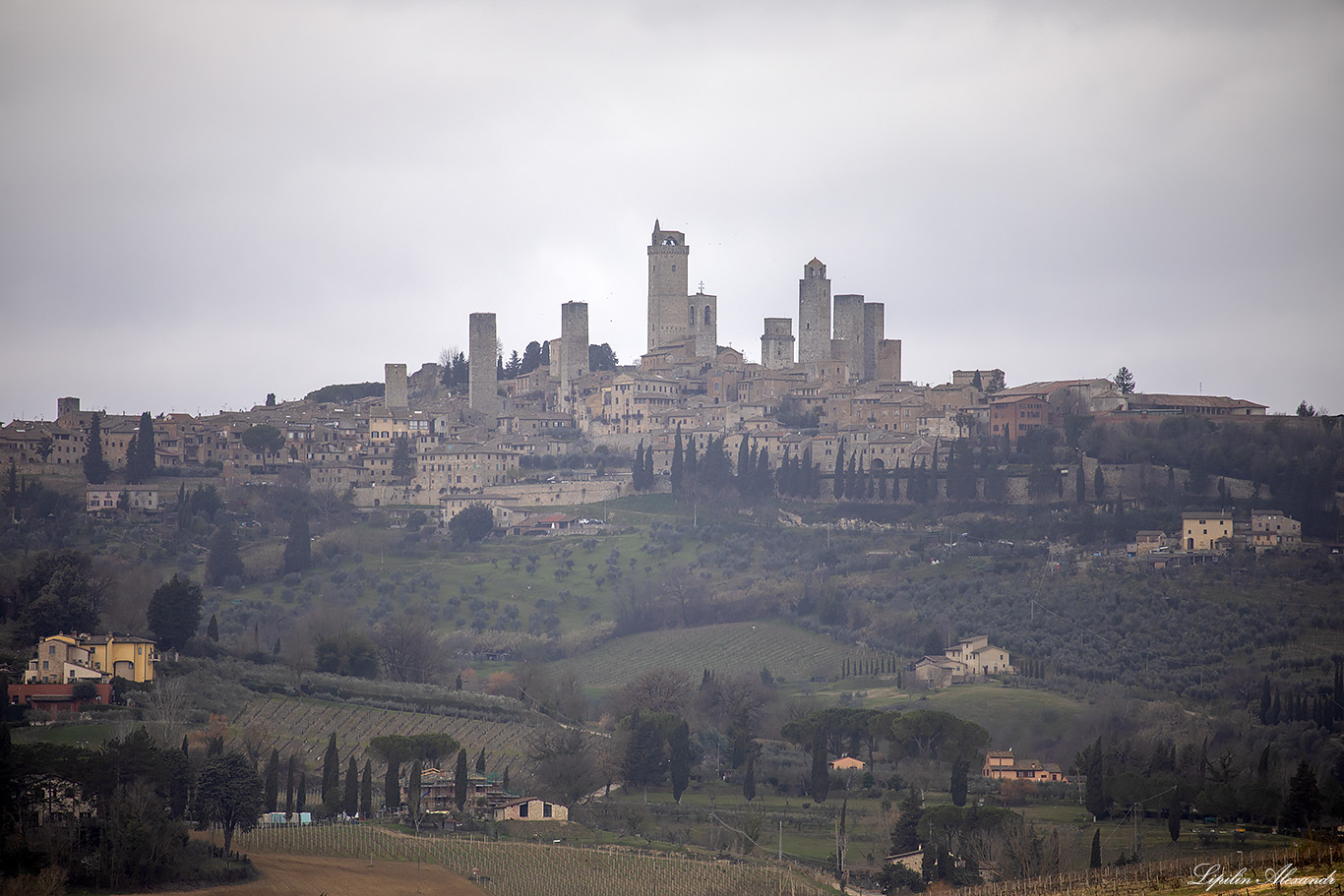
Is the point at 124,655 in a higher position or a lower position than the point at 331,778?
higher

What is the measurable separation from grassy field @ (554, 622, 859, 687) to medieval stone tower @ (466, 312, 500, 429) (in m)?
23.2

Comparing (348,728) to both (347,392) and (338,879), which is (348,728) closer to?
(338,879)

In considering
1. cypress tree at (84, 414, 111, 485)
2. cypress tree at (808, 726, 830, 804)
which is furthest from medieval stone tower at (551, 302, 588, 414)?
cypress tree at (808, 726, 830, 804)

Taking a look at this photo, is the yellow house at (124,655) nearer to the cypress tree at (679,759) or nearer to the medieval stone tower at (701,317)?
the cypress tree at (679,759)

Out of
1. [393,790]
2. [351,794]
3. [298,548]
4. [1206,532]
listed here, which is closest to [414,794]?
[393,790]

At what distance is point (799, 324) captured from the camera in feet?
273

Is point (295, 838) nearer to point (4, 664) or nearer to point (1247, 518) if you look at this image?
point (4, 664)

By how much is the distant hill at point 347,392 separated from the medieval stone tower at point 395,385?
6.59 meters

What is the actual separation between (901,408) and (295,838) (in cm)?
4288

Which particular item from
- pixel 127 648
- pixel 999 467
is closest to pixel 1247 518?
pixel 999 467

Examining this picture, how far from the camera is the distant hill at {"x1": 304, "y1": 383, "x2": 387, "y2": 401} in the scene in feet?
299

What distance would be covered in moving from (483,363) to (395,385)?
171 inches

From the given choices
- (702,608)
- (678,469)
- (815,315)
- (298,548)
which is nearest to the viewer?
(702,608)

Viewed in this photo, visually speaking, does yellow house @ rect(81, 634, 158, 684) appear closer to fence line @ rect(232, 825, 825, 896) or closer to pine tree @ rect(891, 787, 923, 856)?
fence line @ rect(232, 825, 825, 896)
